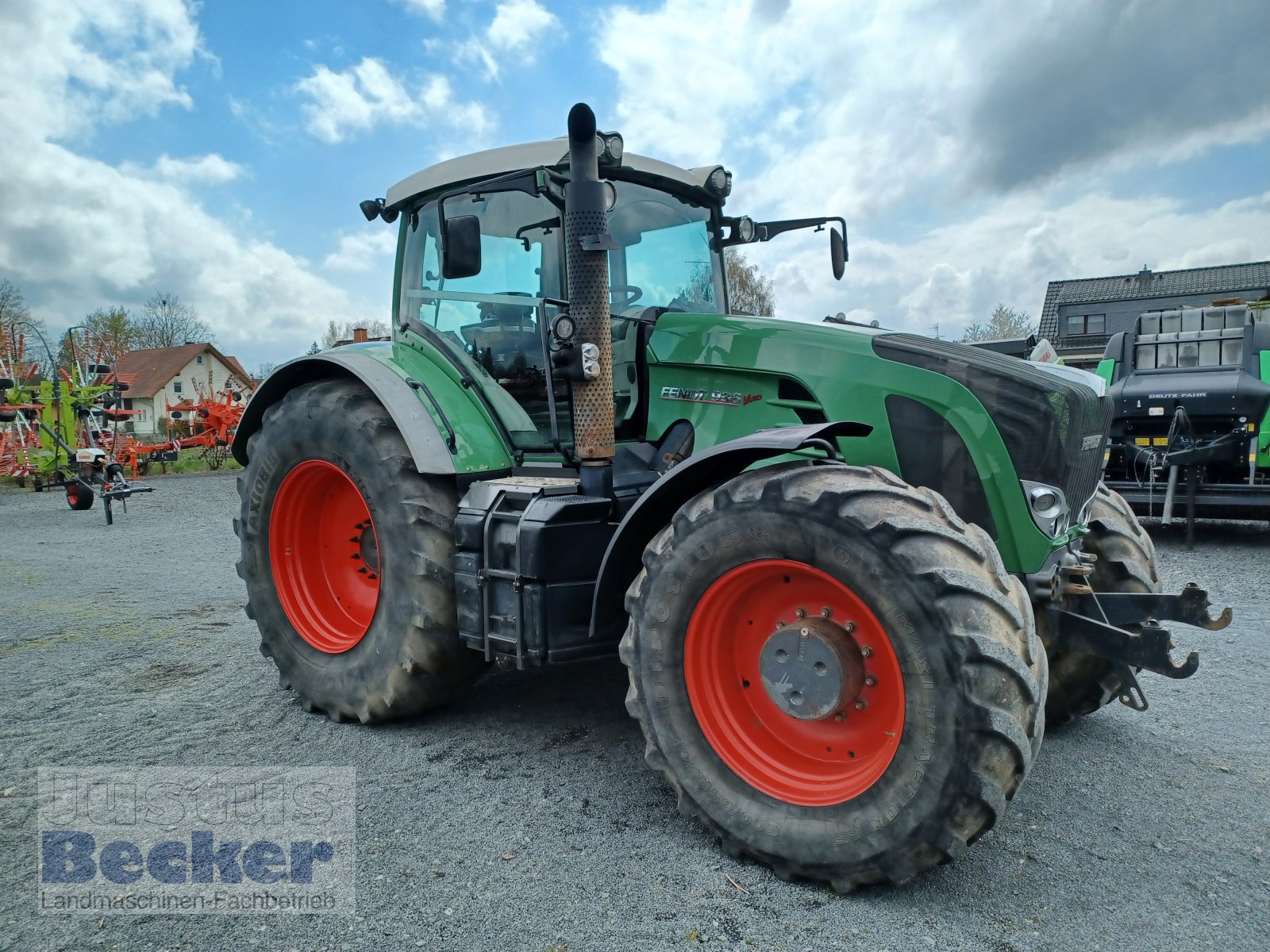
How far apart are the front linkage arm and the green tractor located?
10 millimetres

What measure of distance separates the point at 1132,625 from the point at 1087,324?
131ft

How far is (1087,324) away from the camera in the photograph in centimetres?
3812

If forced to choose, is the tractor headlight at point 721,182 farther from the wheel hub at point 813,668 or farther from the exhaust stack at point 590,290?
the wheel hub at point 813,668

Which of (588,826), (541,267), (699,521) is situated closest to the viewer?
(699,521)

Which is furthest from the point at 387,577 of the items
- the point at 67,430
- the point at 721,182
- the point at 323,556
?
the point at 67,430

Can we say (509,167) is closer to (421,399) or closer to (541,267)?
(541,267)

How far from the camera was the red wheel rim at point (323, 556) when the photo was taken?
428 centimetres

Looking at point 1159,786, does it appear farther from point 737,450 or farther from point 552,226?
point 552,226

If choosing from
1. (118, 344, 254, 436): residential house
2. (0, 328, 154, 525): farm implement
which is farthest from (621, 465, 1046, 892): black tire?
(118, 344, 254, 436): residential house

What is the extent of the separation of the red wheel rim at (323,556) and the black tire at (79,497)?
1138 cm

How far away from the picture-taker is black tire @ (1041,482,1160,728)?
139 inches

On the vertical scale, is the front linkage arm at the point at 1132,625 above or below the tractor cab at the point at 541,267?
below

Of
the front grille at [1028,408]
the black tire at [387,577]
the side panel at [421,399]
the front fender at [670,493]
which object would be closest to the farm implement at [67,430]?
the side panel at [421,399]

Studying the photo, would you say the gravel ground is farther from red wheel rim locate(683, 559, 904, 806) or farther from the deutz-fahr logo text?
the deutz-fahr logo text
